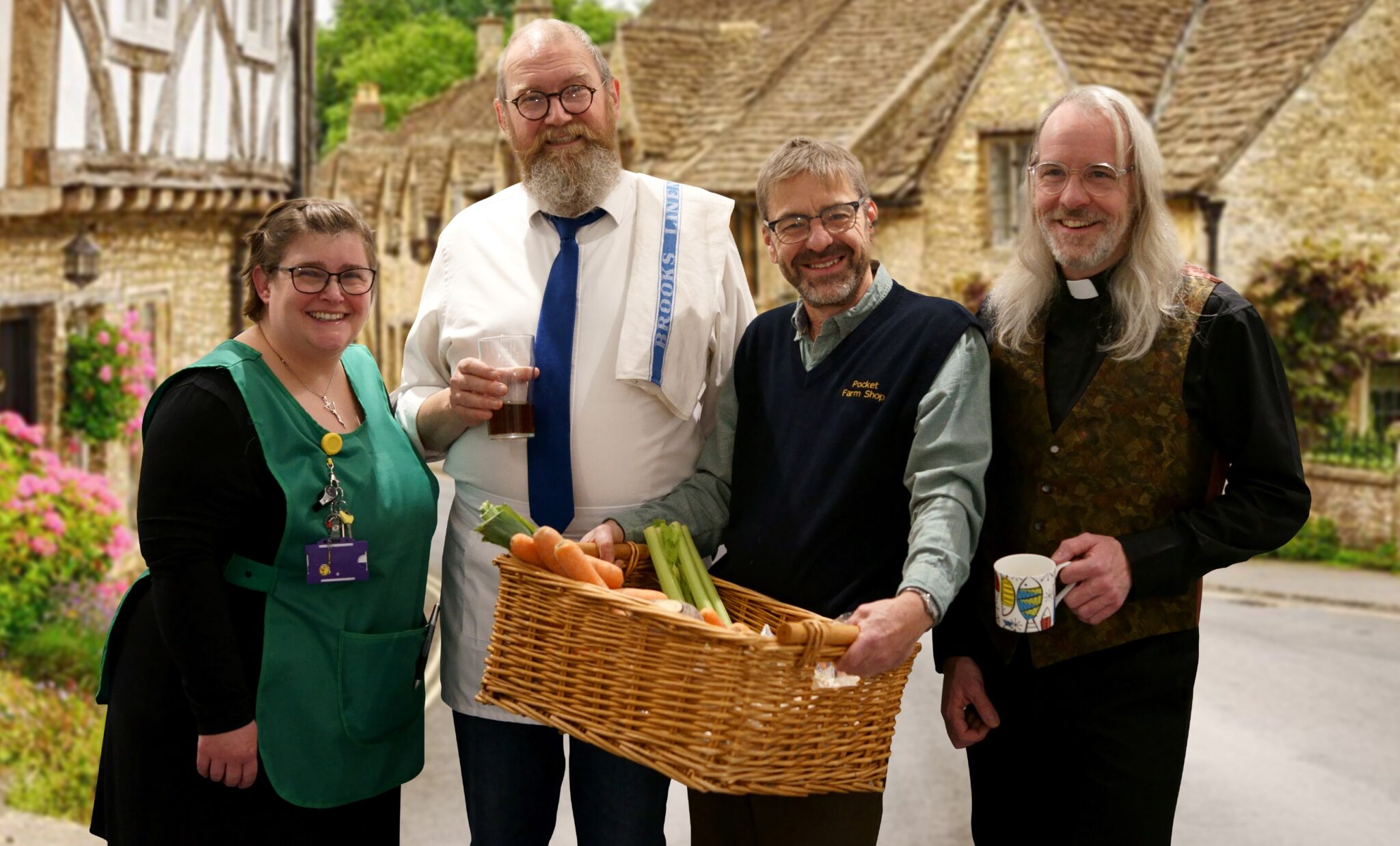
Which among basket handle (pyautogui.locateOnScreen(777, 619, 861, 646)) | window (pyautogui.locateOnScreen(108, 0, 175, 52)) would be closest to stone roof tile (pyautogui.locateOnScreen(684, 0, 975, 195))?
window (pyautogui.locateOnScreen(108, 0, 175, 52))

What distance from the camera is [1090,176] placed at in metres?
3.29

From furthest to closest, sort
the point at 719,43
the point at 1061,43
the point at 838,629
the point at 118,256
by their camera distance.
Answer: the point at 719,43 → the point at 1061,43 → the point at 118,256 → the point at 838,629

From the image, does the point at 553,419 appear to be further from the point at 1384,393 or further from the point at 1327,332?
the point at 1384,393

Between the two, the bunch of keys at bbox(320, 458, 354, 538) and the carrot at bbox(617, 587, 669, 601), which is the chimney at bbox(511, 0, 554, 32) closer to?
the bunch of keys at bbox(320, 458, 354, 538)

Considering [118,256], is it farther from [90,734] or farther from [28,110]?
[90,734]

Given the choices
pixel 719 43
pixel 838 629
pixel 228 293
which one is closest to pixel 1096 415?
pixel 838 629

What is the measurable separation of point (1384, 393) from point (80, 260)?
1372 cm

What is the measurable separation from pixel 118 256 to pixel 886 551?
32.9 feet

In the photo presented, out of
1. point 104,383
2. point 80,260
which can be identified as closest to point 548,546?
point 80,260

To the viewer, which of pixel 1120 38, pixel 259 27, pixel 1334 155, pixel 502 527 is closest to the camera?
pixel 502 527

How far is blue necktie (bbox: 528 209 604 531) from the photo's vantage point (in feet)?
11.8

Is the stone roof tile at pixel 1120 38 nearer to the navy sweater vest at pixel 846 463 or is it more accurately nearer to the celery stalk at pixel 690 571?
the navy sweater vest at pixel 846 463

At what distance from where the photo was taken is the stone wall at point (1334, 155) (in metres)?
17.2

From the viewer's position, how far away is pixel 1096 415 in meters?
3.28
